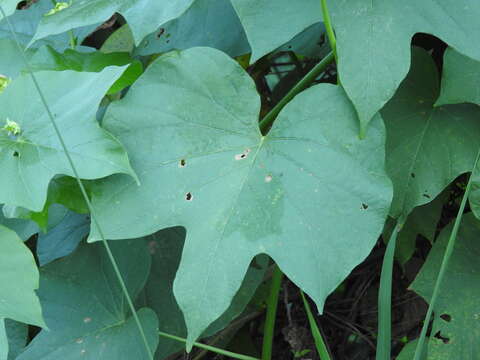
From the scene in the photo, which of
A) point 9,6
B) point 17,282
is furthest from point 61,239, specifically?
point 9,6

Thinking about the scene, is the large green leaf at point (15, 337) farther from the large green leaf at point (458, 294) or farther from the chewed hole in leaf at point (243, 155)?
the large green leaf at point (458, 294)

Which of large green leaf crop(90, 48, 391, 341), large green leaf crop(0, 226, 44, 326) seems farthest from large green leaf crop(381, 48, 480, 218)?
large green leaf crop(0, 226, 44, 326)

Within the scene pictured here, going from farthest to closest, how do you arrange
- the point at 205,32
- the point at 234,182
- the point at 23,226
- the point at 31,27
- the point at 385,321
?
the point at 31,27 < the point at 205,32 < the point at 23,226 < the point at 234,182 < the point at 385,321

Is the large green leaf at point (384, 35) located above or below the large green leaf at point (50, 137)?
above

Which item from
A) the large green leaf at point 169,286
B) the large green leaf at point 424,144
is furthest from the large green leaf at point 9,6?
the large green leaf at point 424,144

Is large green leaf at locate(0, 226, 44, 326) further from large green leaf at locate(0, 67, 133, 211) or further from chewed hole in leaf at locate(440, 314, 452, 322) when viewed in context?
chewed hole in leaf at locate(440, 314, 452, 322)

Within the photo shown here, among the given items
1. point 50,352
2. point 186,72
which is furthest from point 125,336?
point 186,72

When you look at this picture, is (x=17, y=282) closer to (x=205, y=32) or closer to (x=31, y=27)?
(x=205, y=32)
